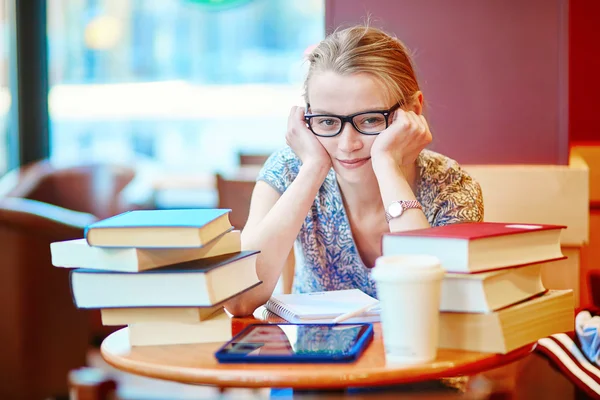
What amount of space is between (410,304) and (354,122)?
0.68 metres

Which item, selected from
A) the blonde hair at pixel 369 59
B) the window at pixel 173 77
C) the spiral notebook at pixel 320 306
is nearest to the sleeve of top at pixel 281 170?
the blonde hair at pixel 369 59

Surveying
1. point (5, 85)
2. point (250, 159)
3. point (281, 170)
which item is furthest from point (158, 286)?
point (5, 85)

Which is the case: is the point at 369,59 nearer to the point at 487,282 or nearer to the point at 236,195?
the point at 487,282

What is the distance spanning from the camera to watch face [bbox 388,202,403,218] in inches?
60.8

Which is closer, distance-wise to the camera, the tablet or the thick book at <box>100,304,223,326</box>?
the tablet

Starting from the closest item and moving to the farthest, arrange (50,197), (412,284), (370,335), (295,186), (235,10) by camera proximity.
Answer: (412,284) → (370,335) → (295,186) → (50,197) → (235,10)

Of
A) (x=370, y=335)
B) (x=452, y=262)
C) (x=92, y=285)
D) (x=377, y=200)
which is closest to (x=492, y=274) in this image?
(x=452, y=262)

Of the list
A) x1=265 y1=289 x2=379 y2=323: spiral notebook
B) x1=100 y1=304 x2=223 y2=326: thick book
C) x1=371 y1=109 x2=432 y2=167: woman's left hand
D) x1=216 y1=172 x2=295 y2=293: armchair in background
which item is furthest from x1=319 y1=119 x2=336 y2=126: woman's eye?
x1=216 y1=172 x2=295 y2=293: armchair in background

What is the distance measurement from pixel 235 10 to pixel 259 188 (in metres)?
4.14

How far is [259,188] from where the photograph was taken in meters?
1.89

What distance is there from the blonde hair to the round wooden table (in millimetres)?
717

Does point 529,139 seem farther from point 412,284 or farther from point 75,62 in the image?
point 75,62

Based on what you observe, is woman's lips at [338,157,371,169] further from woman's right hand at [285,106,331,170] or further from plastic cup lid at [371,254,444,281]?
plastic cup lid at [371,254,444,281]

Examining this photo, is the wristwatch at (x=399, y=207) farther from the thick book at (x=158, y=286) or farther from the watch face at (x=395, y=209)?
the thick book at (x=158, y=286)
